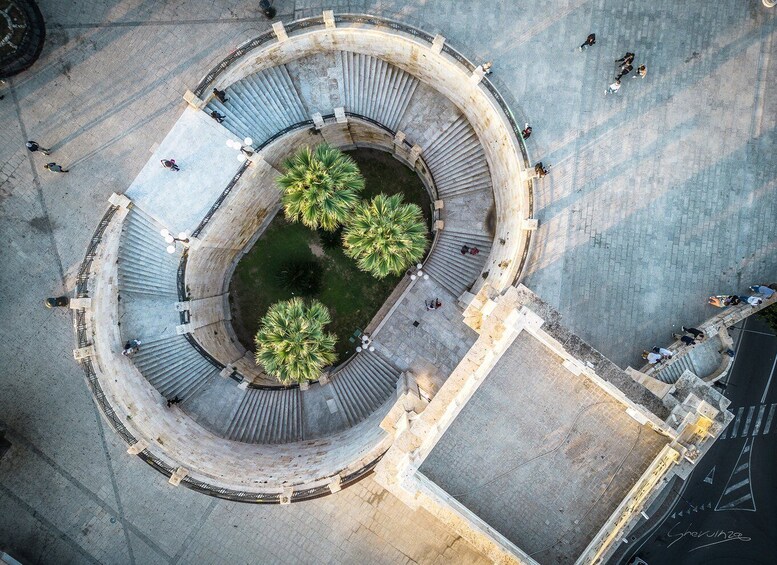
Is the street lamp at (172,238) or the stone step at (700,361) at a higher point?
the stone step at (700,361)

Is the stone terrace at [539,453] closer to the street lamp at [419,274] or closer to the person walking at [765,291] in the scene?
the street lamp at [419,274]

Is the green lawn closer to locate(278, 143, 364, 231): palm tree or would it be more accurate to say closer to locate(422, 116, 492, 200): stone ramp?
locate(422, 116, 492, 200): stone ramp

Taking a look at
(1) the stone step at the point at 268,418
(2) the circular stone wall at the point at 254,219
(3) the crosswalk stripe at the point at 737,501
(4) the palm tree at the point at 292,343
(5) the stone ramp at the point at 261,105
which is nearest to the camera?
(4) the palm tree at the point at 292,343

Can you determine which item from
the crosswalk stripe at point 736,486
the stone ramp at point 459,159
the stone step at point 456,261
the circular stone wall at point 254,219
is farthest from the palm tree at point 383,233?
the crosswalk stripe at point 736,486

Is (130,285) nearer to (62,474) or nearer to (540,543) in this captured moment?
(62,474)

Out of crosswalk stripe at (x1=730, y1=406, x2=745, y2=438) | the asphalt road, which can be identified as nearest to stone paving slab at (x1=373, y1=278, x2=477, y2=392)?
the asphalt road

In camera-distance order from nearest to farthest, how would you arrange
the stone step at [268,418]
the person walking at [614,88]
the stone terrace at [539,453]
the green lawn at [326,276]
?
1. the stone terrace at [539,453]
2. the person walking at [614,88]
3. the stone step at [268,418]
4. the green lawn at [326,276]

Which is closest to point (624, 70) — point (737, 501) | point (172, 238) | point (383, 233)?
point (383, 233)
